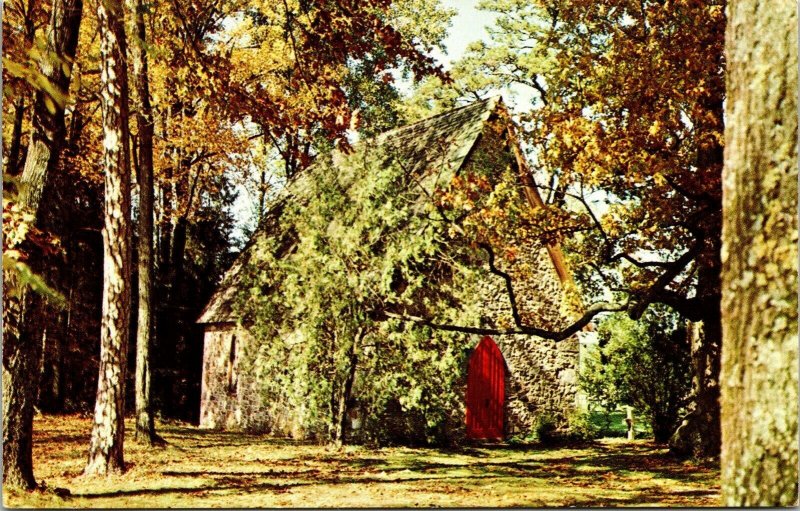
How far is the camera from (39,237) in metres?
6.77

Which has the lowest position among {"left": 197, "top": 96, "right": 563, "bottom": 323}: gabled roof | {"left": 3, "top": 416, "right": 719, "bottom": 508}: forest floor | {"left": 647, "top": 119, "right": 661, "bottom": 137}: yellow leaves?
{"left": 3, "top": 416, "right": 719, "bottom": 508}: forest floor

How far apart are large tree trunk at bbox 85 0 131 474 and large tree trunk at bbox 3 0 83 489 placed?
1040 mm

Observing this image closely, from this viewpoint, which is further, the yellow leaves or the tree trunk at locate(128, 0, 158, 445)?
the tree trunk at locate(128, 0, 158, 445)

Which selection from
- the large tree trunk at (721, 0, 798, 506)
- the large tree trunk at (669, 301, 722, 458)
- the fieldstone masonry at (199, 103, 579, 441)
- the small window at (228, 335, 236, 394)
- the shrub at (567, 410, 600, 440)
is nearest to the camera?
the large tree trunk at (721, 0, 798, 506)

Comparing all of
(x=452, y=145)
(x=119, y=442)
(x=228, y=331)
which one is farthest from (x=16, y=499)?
(x=228, y=331)

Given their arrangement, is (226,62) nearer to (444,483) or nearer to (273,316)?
(273,316)

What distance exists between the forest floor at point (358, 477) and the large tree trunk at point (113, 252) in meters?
0.43

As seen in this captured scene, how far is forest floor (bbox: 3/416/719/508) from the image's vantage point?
800 centimetres

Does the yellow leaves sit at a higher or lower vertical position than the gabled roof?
lower

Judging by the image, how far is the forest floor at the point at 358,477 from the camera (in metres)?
8.00

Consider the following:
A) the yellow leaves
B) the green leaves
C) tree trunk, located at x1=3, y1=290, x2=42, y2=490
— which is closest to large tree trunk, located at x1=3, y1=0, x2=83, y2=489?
tree trunk, located at x1=3, y1=290, x2=42, y2=490

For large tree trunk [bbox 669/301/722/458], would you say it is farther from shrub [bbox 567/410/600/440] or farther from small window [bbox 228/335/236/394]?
small window [bbox 228/335/236/394]

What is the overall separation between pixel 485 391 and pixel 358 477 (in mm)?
5136

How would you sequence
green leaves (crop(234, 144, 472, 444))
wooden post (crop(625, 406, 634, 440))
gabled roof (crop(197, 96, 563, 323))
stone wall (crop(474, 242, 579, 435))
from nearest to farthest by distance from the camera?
green leaves (crop(234, 144, 472, 444)) < gabled roof (crop(197, 96, 563, 323)) < stone wall (crop(474, 242, 579, 435)) < wooden post (crop(625, 406, 634, 440))
